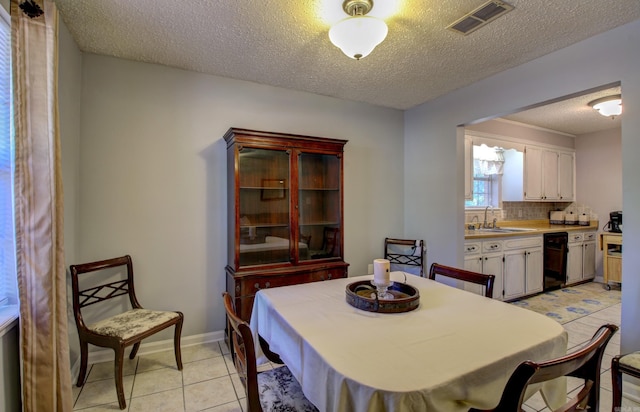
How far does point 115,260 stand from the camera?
96.3 inches

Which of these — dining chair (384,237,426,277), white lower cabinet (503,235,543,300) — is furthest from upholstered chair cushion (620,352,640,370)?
white lower cabinet (503,235,543,300)

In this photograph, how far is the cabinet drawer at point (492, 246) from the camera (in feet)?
12.0

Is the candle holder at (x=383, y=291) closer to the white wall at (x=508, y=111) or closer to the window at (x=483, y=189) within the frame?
the white wall at (x=508, y=111)

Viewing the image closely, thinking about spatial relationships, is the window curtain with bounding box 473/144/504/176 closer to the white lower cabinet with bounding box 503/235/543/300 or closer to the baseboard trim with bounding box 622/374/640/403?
the white lower cabinet with bounding box 503/235/543/300

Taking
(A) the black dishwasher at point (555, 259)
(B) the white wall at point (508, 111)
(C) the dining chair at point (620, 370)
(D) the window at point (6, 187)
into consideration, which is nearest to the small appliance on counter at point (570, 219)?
(A) the black dishwasher at point (555, 259)

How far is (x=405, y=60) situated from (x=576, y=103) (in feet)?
8.88

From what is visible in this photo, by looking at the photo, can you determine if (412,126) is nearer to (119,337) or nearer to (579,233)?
(579,233)

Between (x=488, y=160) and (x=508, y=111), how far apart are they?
6.95ft

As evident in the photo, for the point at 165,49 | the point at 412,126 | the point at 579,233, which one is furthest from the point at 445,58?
the point at 579,233

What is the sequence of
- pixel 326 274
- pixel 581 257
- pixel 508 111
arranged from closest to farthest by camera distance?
pixel 508 111, pixel 326 274, pixel 581 257

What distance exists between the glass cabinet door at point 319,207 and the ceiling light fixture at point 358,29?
1.24m

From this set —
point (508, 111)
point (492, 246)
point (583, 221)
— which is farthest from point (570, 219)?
point (508, 111)

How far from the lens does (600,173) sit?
5.14m

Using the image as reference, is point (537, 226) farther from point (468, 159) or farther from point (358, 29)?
point (358, 29)
